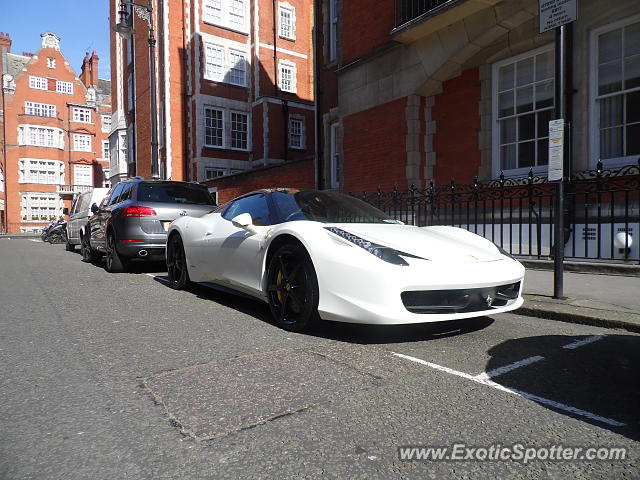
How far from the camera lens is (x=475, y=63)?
32.8 ft

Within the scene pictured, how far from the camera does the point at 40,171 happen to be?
44656 millimetres

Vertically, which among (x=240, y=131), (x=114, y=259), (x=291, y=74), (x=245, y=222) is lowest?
(x=114, y=259)

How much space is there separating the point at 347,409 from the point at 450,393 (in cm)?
65

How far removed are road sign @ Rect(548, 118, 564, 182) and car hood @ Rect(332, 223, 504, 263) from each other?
1390 mm

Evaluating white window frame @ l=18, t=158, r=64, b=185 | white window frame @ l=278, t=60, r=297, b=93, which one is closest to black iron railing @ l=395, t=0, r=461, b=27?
white window frame @ l=278, t=60, r=297, b=93

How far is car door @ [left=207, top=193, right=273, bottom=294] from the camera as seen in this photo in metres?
4.49

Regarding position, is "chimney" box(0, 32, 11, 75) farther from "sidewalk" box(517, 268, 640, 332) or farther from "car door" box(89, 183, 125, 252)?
"sidewalk" box(517, 268, 640, 332)

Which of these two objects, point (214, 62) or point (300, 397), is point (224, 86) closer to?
point (214, 62)

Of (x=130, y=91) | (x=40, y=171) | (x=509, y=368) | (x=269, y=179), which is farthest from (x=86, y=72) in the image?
(x=509, y=368)

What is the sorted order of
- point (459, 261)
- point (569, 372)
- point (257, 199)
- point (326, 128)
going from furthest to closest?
point (326, 128) → point (257, 199) → point (459, 261) → point (569, 372)

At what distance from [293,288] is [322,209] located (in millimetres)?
937

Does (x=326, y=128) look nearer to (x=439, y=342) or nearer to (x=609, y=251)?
(x=609, y=251)

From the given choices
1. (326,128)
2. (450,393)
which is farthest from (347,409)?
(326,128)

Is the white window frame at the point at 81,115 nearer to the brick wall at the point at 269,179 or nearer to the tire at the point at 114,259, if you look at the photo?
the brick wall at the point at 269,179
